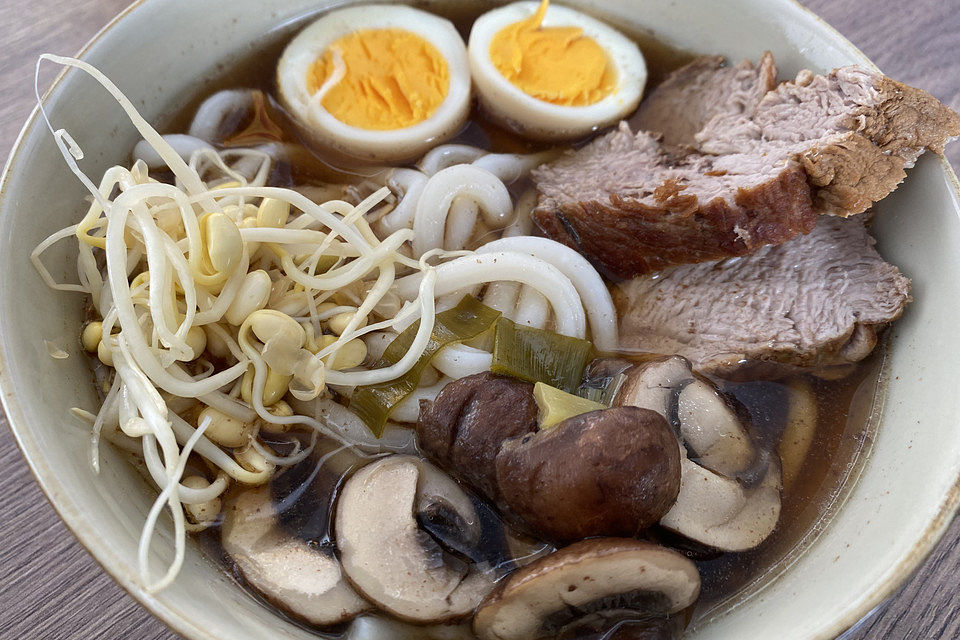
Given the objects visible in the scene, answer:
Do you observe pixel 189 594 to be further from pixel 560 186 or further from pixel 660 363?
pixel 560 186

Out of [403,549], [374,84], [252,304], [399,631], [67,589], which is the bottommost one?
[67,589]

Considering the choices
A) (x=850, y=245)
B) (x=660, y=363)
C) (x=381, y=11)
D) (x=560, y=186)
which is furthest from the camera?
(x=381, y=11)

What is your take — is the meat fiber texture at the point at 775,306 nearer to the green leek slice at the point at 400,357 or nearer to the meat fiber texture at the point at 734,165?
the meat fiber texture at the point at 734,165

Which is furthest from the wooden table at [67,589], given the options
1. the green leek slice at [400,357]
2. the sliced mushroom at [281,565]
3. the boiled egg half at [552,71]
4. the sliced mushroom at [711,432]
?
the boiled egg half at [552,71]

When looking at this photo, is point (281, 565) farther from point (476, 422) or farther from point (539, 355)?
point (539, 355)

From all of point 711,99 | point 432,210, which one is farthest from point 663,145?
point 432,210

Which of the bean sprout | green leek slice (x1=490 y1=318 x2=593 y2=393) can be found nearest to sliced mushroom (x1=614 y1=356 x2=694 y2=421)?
green leek slice (x1=490 y1=318 x2=593 y2=393)

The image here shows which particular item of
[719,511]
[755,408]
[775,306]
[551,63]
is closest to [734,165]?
[775,306]
